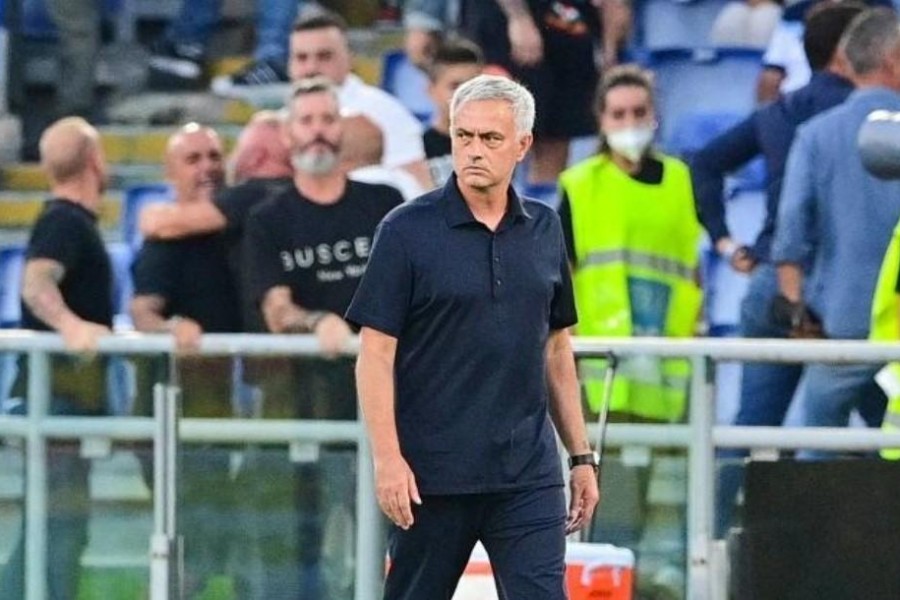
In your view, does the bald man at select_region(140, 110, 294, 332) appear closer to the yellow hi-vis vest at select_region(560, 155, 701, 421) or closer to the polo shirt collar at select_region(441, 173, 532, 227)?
the yellow hi-vis vest at select_region(560, 155, 701, 421)

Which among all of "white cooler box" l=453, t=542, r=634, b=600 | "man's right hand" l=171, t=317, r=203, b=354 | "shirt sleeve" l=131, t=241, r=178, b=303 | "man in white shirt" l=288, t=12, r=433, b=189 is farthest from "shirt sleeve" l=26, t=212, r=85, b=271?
"white cooler box" l=453, t=542, r=634, b=600

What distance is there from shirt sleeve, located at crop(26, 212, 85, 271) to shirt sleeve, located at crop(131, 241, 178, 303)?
0.26 meters


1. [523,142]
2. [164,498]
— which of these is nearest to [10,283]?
[164,498]

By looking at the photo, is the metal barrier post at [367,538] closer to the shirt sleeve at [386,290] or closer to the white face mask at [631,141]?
the shirt sleeve at [386,290]

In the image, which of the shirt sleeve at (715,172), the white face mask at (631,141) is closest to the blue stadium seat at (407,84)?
the shirt sleeve at (715,172)

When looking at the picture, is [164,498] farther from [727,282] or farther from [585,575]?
[727,282]

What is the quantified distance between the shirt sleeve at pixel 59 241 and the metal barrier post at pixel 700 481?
2.29 m

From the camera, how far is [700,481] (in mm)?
8281

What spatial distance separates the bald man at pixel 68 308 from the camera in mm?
8656

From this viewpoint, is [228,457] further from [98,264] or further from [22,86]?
[22,86]

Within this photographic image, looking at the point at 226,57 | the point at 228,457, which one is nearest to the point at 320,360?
the point at 228,457

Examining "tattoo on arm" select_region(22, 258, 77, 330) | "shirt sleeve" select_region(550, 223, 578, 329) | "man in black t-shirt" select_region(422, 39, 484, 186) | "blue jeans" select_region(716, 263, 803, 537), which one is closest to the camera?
"shirt sleeve" select_region(550, 223, 578, 329)

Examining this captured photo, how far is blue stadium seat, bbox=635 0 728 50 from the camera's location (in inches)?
492

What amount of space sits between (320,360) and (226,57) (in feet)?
18.4
